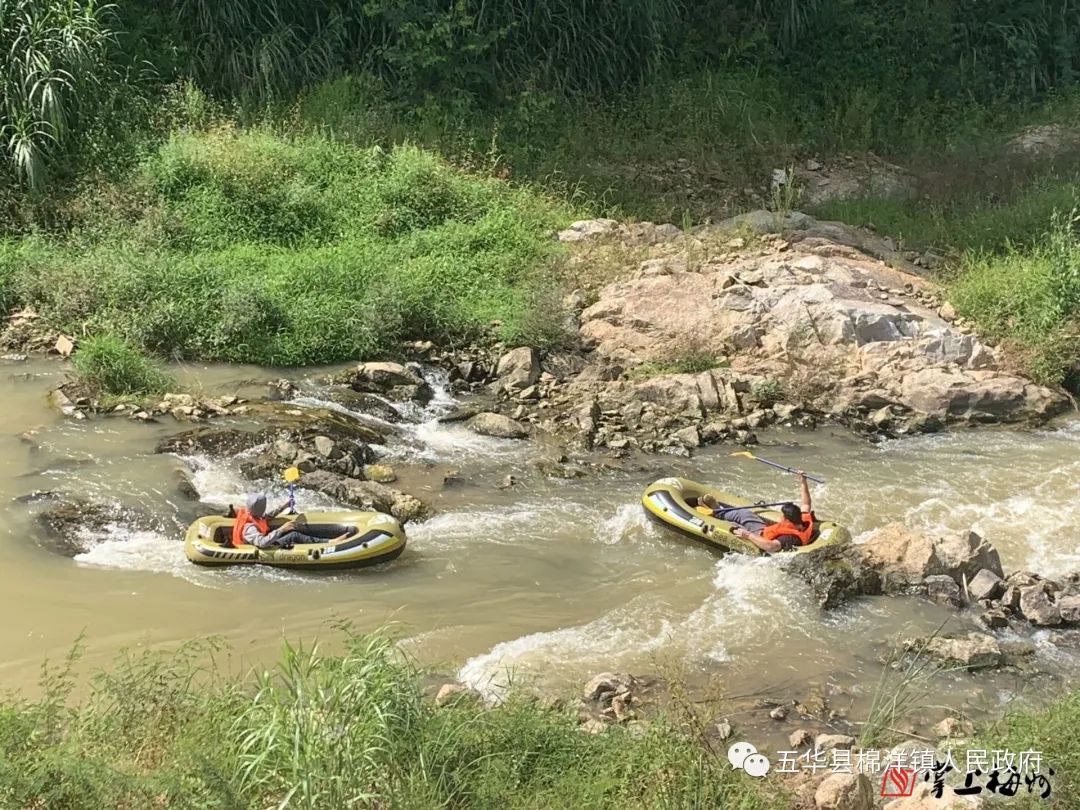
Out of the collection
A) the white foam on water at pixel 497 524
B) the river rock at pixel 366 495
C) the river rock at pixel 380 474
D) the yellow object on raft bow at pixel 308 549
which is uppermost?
the yellow object on raft bow at pixel 308 549

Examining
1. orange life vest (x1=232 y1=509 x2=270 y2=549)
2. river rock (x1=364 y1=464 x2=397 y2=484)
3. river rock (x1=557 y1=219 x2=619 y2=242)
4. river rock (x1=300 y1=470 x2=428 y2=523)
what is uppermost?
river rock (x1=557 y1=219 x2=619 y2=242)

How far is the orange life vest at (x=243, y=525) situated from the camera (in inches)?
299

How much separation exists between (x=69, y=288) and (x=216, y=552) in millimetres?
5170

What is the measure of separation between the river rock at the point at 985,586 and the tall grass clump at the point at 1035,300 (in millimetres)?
4137

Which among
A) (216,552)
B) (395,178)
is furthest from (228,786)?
(395,178)

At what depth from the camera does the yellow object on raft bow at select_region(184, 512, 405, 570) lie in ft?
24.4

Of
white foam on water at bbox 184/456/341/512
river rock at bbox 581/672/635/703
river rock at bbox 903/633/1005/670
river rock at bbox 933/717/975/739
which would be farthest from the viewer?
white foam on water at bbox 184/456/341/512

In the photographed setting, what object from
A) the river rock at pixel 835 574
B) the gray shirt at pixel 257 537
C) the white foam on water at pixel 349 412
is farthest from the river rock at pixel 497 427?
the river rock at pixel 835 574

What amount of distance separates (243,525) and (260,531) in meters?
0.13

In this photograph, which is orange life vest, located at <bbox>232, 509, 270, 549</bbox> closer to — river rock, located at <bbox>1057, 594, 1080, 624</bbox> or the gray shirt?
the gray shirt

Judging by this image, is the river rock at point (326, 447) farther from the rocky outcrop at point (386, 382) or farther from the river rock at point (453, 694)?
the river rock at point (453, 694)

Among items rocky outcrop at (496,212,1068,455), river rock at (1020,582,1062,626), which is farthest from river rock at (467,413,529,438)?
river rock at (1020,582,1062,626)

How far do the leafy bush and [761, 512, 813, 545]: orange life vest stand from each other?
5.79 m

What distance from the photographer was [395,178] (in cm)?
A: 1306
